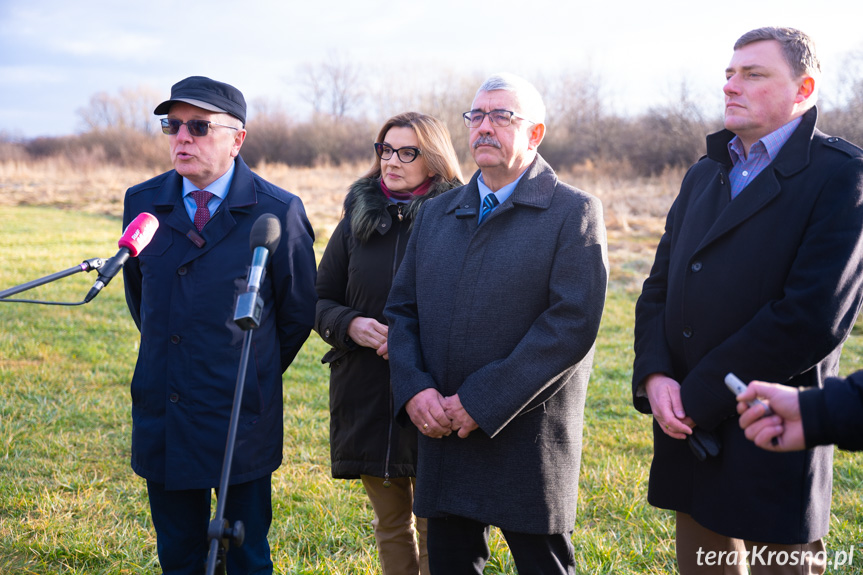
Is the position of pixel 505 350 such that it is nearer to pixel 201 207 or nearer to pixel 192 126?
pixel 201 207

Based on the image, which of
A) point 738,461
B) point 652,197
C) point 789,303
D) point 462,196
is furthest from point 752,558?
point 652,197

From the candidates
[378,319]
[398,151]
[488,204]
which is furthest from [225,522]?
[398,151]

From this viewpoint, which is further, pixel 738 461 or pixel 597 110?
pixel 597 110

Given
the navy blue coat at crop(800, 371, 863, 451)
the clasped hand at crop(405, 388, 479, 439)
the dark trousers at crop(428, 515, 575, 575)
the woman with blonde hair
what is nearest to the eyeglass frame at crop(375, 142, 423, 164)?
the woman with blonde hair

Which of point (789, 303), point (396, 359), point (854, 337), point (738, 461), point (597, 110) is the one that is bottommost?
point (854, 337)

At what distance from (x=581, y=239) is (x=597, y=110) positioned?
129ft

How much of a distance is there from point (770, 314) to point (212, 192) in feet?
7.42

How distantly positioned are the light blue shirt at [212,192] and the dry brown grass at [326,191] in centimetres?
967

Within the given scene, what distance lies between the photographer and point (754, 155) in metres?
2.61

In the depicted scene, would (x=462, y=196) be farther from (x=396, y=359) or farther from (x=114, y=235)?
(x=114, y=235)

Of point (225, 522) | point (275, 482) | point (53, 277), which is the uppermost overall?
point (53, 277)

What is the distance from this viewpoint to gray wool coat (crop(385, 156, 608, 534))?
100 inches

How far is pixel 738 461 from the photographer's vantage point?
95.8 inches

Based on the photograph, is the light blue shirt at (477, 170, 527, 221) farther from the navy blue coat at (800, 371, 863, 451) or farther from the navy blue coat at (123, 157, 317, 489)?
the navy blue coat at (800, 371, 863, 451)
